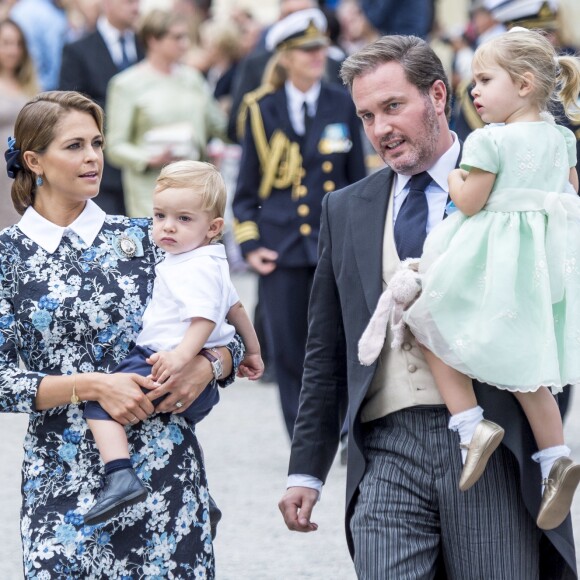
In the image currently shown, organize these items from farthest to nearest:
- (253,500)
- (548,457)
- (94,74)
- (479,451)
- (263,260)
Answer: (94,74)
(263,260)
(253,500)
(548,457)
(479,451)

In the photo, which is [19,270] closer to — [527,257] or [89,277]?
[89,277]

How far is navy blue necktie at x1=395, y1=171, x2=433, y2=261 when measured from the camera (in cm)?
385

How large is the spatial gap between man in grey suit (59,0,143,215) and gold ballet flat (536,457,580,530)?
20.5 feet

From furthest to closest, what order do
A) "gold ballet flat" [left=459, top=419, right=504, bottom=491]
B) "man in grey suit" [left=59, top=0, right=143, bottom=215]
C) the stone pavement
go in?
"man in grey suit" [left=59, top=0, right=143, bottom=215] → the stone pavement → "gold ballet flat" [left=459, top=419, right=504, bottom=491]

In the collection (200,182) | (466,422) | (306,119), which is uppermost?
(306,119)

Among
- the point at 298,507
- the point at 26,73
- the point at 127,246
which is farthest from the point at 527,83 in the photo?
the point at 26,73

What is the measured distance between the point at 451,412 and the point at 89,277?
104 cm

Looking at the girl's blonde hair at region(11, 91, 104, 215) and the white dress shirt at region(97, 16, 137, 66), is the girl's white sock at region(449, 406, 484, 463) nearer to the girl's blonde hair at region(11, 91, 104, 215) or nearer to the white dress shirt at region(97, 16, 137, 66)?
the girl's blonde hair at region(11, 91, 104, 215)

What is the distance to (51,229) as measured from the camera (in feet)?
13.1

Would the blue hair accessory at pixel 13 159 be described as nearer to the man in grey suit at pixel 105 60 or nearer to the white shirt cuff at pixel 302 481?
the white shirt cuff at pixel 302 481

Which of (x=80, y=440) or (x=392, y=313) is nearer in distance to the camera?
(x=392, y=313)

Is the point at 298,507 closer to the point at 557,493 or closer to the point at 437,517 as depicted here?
the point at 437,517

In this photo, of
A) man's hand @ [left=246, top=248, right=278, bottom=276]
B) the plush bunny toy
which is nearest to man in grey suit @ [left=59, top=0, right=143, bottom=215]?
man's hand @ [left=246, top=248, right=278, bottom=276]

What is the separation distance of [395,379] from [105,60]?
21.6 feet
